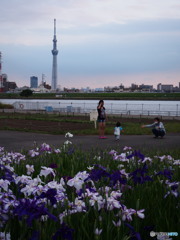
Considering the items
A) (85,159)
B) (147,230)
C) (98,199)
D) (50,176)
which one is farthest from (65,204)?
(85,159)

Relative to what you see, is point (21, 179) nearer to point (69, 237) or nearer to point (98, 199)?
point (98, 199)

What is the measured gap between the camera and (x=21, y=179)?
309 cm

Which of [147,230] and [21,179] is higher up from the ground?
[21,179]

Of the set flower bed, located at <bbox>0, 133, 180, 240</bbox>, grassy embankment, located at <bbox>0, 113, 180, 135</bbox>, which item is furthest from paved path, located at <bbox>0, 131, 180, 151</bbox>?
flower bed, located at <bbox>0, 133, 180, 240</bbox>

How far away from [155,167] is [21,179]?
8.23 ft

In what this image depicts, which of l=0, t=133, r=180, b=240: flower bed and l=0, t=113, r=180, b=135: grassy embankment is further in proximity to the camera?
l=0, t=113, r=180, b=135: grassy embankment

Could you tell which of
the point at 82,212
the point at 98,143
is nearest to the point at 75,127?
the point at 98,143

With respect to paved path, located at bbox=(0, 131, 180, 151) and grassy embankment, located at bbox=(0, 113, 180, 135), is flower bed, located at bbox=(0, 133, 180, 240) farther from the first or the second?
grassy embankment, located at bbox=(0, 113, 180, 135)

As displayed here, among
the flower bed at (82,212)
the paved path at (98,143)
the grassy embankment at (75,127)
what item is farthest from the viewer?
the grassy embankment at (75,127)

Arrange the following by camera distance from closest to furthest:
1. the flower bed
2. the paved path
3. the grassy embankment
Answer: the flower bed < the paved path < the grassy embankment

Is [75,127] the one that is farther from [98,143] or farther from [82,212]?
[82,212]

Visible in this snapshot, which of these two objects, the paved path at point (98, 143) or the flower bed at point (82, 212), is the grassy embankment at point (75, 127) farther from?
the flower bed at point (82, 212)

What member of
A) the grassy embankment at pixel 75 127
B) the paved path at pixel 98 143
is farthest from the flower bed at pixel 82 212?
the grassy embankment at pixel 75 127

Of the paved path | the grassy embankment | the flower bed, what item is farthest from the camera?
the grassy embankment
